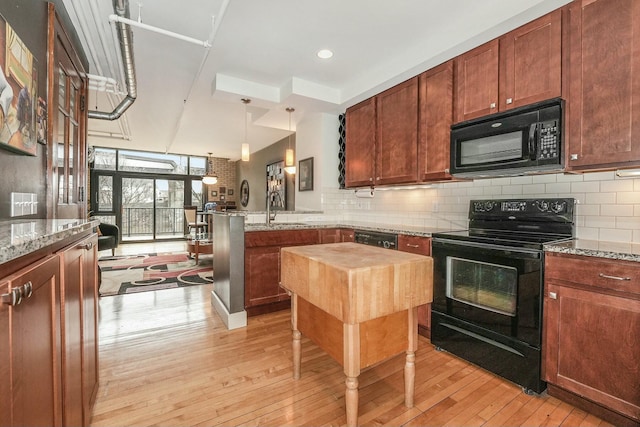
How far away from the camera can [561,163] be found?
6.52 feet

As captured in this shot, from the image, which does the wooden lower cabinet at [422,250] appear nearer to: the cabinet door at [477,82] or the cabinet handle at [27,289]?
the cabinet door at [477,82]

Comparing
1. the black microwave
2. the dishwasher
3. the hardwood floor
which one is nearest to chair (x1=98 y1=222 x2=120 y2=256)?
the hardwood floor

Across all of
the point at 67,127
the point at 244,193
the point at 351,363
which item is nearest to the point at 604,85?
the point at 351,363

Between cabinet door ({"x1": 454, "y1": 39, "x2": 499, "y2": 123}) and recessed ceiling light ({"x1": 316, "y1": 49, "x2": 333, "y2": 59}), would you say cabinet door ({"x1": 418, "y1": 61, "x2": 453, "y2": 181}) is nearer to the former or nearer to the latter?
cabinet door ({"x1": 454, "y1": 39, "x2": 499, "y2": 123})

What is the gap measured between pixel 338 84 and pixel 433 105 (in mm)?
1410

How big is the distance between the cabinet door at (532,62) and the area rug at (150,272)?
13.8 ft

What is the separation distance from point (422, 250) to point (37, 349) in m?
2.44

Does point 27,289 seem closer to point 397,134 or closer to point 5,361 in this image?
point 5,361

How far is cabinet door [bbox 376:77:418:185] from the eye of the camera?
3.08 metres

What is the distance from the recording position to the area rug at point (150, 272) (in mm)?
4145

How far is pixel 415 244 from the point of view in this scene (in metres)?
2.68

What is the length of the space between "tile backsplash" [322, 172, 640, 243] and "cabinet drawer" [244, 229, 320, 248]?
1047mm

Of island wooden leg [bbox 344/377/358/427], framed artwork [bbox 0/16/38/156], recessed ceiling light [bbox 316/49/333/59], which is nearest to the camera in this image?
framed artwork [bbox 0/16/38/156]

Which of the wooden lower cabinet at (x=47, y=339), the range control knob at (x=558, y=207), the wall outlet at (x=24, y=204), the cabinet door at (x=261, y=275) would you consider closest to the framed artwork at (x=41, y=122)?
the wall outlet at (x=24, y=204)
